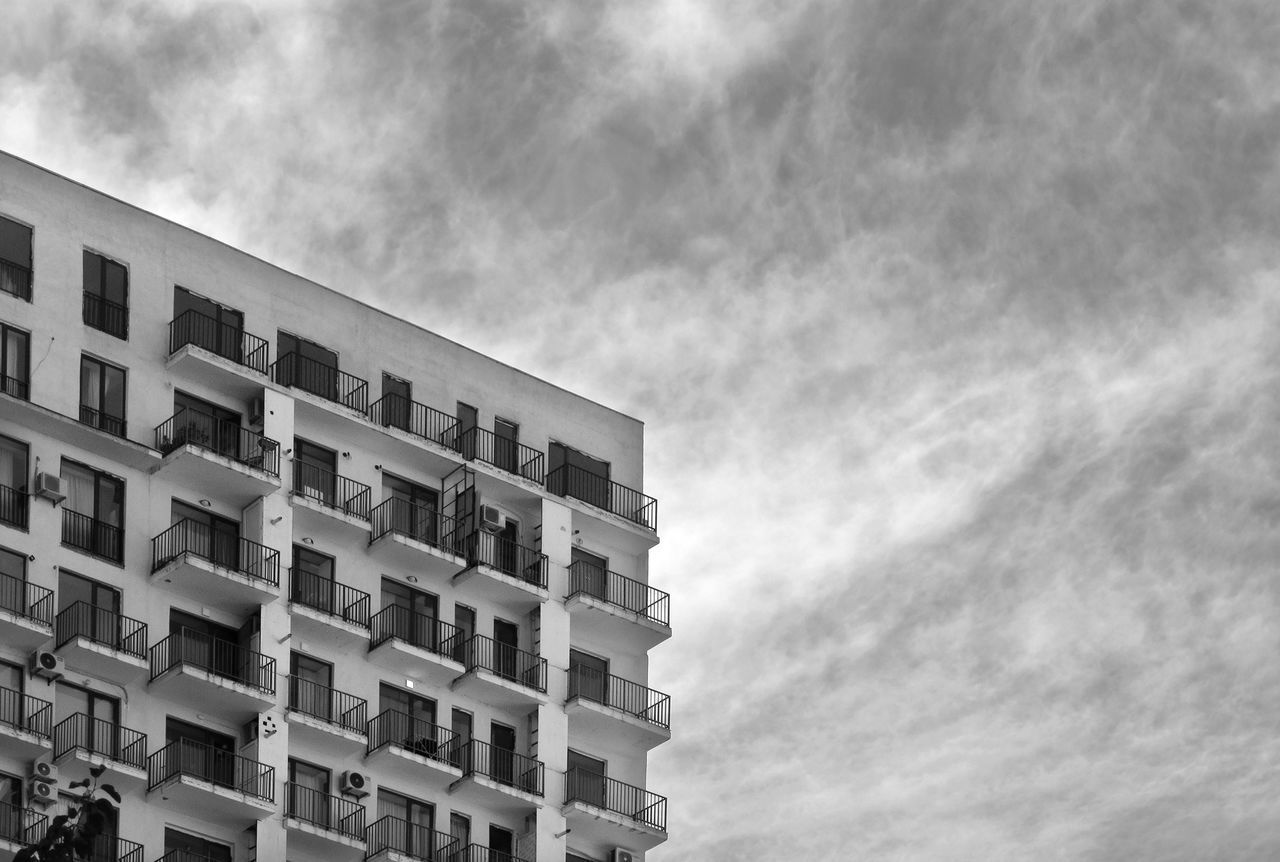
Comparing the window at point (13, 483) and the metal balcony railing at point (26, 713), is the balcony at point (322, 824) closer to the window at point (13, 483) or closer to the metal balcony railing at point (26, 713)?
the metal balcony railing at point (26, 713)

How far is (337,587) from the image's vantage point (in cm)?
9588

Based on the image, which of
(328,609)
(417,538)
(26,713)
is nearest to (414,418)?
(417,538)

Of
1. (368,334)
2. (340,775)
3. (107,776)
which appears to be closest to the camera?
(107,776)

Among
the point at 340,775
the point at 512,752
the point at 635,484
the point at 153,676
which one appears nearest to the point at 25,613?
the point at 153,676

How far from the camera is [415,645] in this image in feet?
318

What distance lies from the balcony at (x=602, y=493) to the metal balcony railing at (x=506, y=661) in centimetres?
592

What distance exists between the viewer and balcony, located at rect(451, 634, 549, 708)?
9762cm

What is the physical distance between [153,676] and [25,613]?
4355mm

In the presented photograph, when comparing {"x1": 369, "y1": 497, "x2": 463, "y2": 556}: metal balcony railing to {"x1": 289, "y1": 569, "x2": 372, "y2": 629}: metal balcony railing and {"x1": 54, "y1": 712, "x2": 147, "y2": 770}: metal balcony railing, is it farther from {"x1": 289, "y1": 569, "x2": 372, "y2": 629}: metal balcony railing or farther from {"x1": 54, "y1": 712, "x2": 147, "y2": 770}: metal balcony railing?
A: {"x1": 54, "y1": 712, "x2": 147, "y2": 770}: metal balcony railing

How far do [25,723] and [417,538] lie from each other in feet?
52.4

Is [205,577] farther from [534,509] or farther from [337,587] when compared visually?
[534,509]

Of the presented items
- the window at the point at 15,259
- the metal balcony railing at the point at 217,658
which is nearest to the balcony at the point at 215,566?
the metal balcony railing at the point at 217,658

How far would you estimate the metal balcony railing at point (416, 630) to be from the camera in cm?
9662

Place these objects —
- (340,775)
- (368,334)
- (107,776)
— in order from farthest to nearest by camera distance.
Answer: (368,334) < (340,775) < (107,776)
